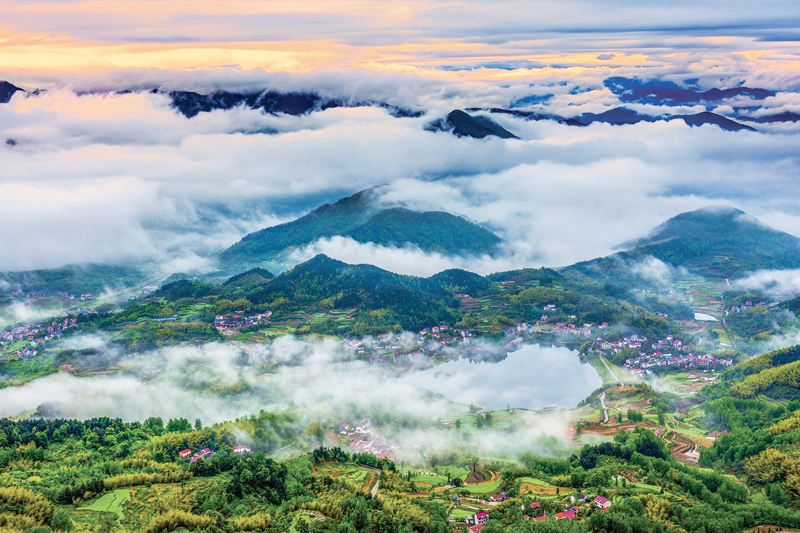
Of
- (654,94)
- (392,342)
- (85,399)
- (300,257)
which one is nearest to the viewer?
(85,399)

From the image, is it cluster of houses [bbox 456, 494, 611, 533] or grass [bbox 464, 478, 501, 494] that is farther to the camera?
grass [bbox 464, 478, 501, 494]

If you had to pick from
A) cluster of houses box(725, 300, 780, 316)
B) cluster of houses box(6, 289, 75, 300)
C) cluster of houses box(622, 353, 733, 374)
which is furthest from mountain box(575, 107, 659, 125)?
cluster of houses box(6, 289, 75, 300)

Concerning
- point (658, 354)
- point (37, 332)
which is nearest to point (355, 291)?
point (37, 332)

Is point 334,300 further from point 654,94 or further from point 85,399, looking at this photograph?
point 654,94

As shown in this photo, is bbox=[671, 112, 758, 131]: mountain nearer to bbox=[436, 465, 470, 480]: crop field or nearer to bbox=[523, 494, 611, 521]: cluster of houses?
bbox=[436, 465, 470, 480]: crop field

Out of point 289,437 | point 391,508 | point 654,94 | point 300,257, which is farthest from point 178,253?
point 654,94

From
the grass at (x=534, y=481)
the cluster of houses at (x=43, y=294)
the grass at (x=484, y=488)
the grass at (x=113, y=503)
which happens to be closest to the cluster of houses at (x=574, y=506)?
the grass at (x=534, y=481)
